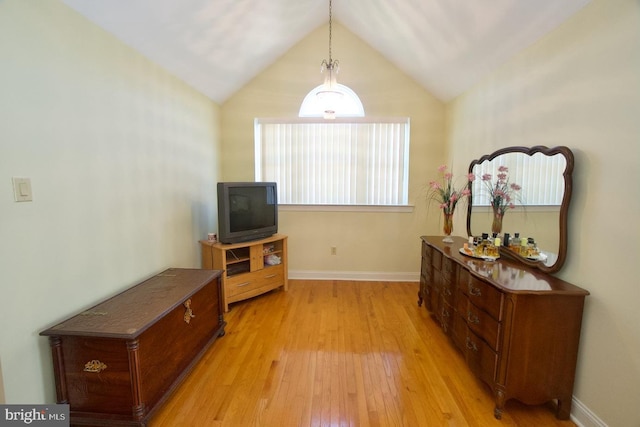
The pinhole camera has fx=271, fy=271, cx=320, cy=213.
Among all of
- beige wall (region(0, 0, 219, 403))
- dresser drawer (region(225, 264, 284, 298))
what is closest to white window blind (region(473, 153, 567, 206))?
dresser drawer (region(225, 264, 284, 298))

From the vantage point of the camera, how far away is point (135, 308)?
1.69 metres

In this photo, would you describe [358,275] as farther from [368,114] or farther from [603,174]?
[603,174]

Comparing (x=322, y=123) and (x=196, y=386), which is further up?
(x=322, y=123)

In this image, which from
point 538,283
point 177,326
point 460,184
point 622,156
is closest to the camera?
point 622,156

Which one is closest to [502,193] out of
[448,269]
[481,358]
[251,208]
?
[448,269]

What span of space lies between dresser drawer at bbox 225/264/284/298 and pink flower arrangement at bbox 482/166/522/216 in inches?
95.4

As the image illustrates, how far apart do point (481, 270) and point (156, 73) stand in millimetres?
3039

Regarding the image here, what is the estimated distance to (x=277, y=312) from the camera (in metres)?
2.91

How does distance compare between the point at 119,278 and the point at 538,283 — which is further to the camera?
the point at 119,278

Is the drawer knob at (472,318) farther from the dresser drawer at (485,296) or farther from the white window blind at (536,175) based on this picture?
the white window blind at (536,175)

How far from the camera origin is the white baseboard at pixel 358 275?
3842 mm

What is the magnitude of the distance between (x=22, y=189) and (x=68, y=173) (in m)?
0.26

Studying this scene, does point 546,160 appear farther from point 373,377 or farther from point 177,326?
point 177,326

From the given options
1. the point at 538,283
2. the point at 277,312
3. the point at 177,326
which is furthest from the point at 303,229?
the point at 538,283
